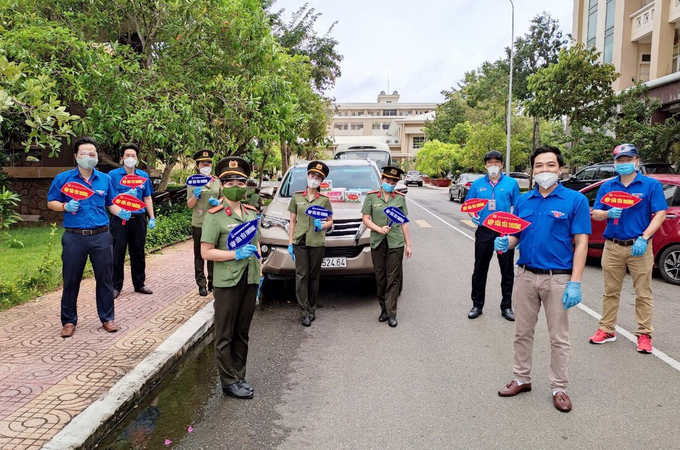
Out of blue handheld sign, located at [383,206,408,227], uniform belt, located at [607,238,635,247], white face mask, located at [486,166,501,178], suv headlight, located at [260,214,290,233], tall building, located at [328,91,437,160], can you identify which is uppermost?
tall building, located at [328,91,437,160]

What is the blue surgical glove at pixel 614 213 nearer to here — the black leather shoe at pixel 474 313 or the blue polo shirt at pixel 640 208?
the blue polo shirt at pixel 640 208

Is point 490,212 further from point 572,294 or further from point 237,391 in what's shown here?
point 237,391

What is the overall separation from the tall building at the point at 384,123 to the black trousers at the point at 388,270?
265 feet

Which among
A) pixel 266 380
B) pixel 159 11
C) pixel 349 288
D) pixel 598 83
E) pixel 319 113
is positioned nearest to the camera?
pixel 266 380

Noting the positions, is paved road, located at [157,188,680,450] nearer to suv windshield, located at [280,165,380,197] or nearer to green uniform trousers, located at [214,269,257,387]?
green uniform trousers, located at [214,269,257,387]

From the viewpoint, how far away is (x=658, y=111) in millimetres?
21344

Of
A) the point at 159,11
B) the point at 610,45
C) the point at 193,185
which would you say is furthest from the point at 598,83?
the point at 193,185

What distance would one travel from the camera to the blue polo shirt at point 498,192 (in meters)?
6.52

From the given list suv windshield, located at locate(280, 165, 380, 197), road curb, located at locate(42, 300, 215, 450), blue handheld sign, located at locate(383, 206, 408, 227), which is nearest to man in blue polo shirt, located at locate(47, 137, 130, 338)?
road curb, located at locate(42, 300, 215, 450)

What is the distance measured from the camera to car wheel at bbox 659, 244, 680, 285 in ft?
28.1

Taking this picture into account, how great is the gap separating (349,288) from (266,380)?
3.64 m

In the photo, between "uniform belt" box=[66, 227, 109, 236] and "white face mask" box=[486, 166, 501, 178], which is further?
"white face mask" box=[486, 166, 501, 178]

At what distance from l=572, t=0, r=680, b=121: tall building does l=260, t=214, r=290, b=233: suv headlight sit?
18.7m

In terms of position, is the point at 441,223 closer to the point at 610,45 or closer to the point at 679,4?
the point at 679,4
